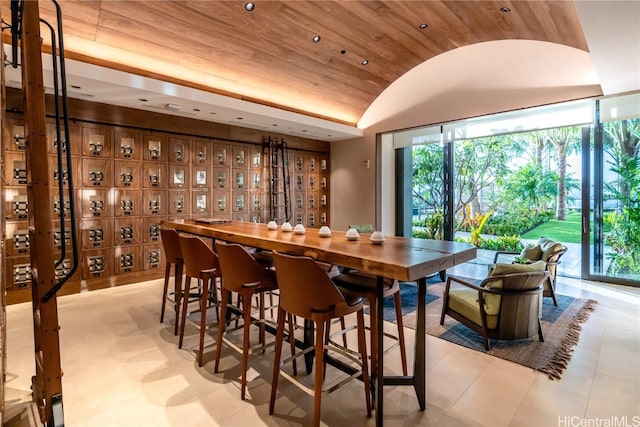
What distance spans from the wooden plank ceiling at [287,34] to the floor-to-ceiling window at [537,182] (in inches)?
52.2

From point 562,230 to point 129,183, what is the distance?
715 centimetres

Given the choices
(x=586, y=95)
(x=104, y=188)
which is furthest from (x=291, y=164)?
(x=586, y=95)

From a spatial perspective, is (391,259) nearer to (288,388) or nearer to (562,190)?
(288,388)

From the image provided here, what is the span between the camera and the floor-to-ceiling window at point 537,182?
4.79 metres

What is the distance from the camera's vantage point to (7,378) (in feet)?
8.05

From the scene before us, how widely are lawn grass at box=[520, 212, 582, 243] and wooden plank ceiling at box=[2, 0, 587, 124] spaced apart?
2.73 m

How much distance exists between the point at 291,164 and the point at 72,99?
152 inches

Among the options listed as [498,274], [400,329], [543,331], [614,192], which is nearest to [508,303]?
[498,274]

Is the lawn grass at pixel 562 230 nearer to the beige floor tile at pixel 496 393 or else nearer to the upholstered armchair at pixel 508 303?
the upholstered armchair at pixel 508 303

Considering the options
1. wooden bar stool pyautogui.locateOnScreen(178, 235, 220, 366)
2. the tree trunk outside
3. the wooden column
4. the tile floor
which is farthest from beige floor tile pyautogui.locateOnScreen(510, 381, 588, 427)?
the tree trunk outside

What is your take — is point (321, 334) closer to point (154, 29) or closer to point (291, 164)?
point (154, 29)

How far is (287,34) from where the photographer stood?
4.45 metres

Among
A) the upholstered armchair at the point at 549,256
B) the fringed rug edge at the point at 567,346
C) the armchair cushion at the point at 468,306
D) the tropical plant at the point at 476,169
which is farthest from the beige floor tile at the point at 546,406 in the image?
the tropical plant at the point at 476,169
